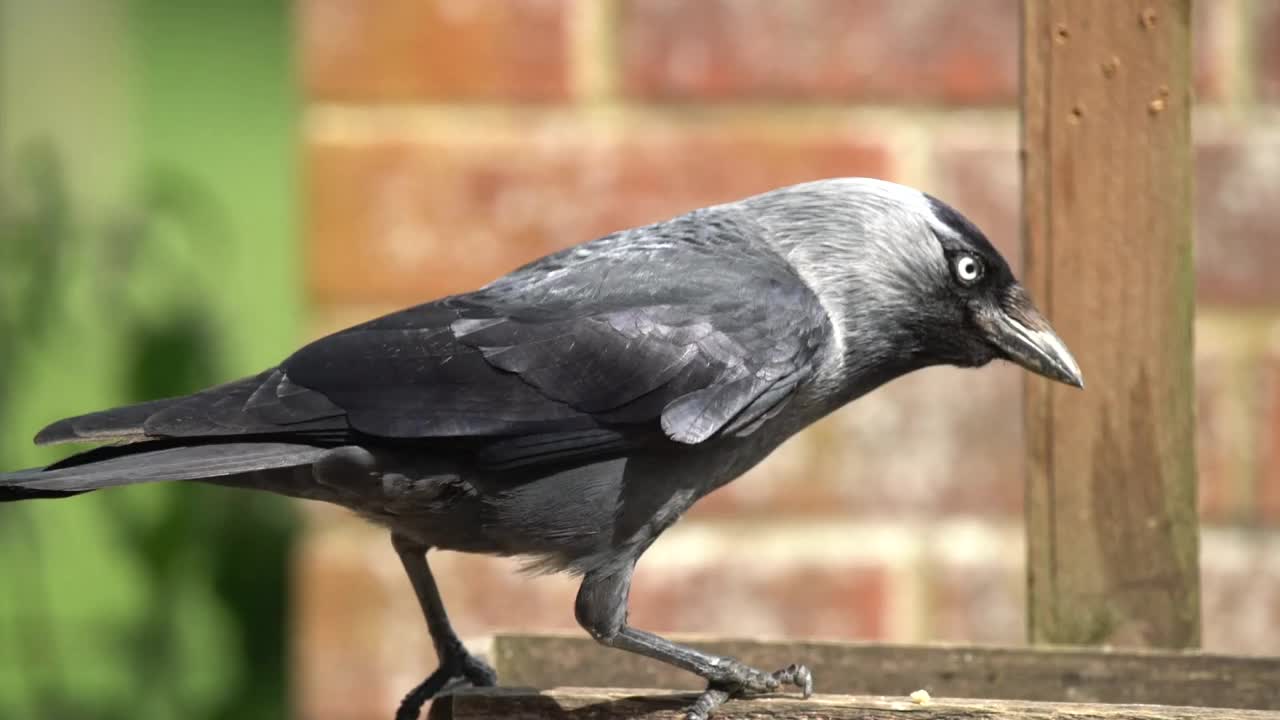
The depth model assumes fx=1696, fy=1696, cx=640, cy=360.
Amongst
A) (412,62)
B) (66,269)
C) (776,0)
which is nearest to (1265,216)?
(776,0)

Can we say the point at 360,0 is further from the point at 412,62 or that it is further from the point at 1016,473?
the point at 1016,473

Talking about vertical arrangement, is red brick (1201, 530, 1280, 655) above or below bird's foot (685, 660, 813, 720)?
below

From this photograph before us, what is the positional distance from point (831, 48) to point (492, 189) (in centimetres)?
44

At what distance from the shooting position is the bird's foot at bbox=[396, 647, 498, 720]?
1467 mm

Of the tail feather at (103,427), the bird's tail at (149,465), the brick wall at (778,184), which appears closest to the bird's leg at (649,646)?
the bird's tail at (149,465)

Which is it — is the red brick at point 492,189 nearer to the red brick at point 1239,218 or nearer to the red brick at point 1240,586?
the red brick at point 1239,218

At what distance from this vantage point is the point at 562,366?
53.6 inches

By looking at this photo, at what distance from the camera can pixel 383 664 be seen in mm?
2094

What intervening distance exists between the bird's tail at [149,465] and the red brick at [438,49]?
82cm

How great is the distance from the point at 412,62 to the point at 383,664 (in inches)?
29.0

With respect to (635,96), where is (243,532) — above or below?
below

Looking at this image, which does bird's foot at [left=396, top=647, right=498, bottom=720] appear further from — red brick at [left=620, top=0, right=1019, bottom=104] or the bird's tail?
red brick at [left=620, top=0, right=1019, bottom=104]

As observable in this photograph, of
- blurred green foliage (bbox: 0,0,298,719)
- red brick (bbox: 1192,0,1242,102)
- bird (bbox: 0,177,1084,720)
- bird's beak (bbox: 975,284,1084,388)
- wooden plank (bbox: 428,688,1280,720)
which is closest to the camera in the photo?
wooden plank (bbox: 428,688,1280,720)

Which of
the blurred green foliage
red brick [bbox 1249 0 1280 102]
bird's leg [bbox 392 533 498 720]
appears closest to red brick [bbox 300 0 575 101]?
the blurred green foliage
